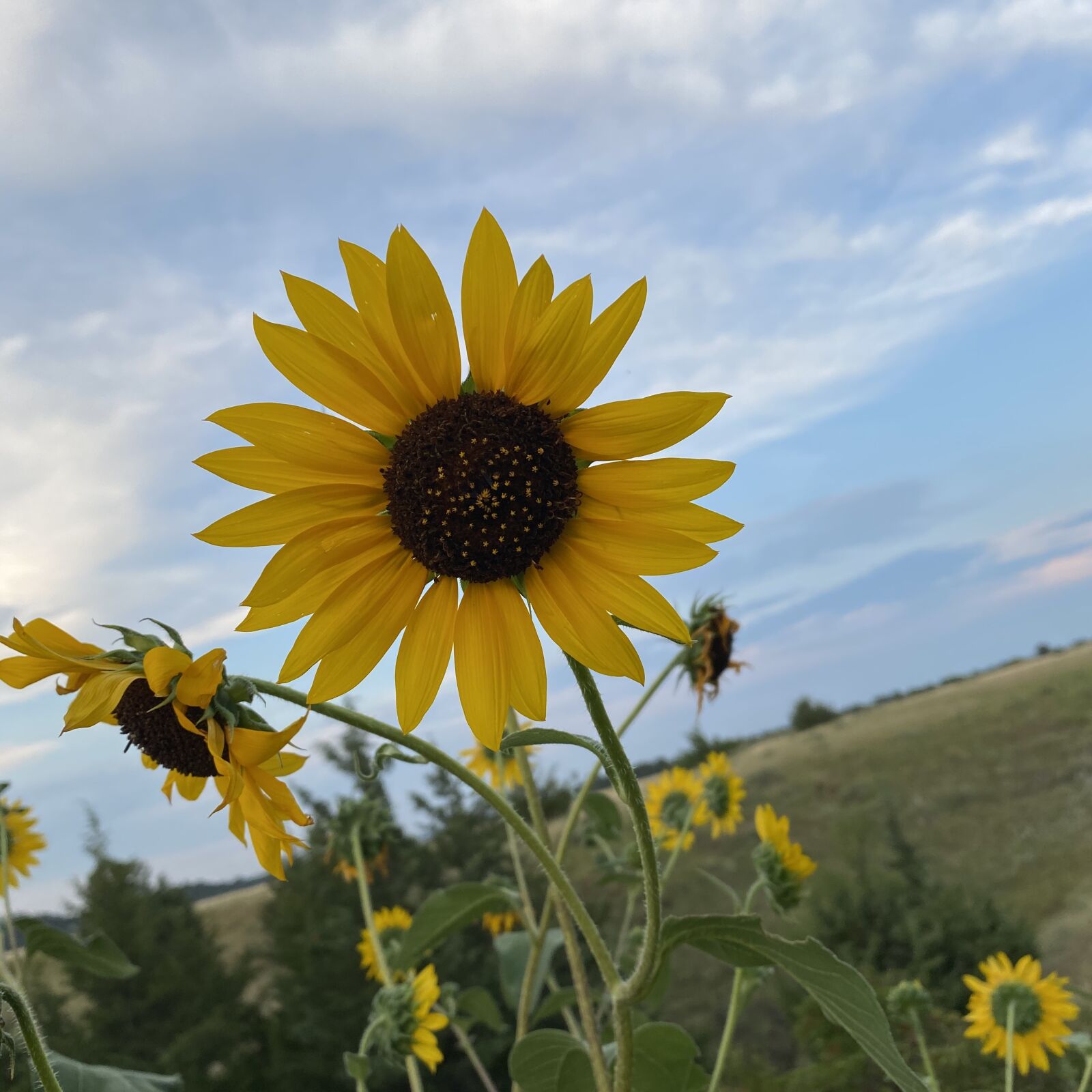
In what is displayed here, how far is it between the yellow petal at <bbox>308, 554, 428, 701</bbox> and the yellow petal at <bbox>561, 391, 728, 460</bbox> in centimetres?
21

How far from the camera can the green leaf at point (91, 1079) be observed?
104 cm

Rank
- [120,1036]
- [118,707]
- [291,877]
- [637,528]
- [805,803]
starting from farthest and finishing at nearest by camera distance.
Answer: [805,803] < [291,877] < [120,1036] < [118,707] < [637,528]

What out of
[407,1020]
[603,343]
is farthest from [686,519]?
[407,1020]

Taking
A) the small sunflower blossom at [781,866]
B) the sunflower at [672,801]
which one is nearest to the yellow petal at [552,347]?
the small sunflower blossom at [781,866]

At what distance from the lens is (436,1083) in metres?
6.91

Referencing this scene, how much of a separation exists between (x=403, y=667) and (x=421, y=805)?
7370mm

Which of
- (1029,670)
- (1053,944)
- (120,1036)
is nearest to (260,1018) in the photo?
(120,1036)

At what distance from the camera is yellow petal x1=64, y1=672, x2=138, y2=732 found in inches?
36.6

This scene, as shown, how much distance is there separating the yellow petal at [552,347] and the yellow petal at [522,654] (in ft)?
0.64

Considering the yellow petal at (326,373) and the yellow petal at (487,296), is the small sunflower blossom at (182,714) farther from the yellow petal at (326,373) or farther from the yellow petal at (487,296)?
the yellow petal at (487,296)

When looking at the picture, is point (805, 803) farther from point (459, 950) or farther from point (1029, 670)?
point (1029, 670)

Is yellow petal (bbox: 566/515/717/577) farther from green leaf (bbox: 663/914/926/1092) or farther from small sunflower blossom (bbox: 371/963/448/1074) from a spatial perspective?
small sunflower blossom (bbox: 371/963/448/1074)

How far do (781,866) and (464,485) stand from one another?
1485 mm

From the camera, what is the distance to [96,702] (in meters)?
0.94
